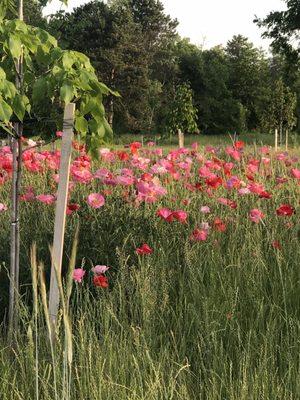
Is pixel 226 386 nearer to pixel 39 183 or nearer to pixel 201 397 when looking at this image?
pixel 201 397

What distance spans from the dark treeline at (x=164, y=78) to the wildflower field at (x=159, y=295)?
2828 cm

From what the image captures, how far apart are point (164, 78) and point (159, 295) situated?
163ft

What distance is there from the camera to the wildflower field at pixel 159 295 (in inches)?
82.0

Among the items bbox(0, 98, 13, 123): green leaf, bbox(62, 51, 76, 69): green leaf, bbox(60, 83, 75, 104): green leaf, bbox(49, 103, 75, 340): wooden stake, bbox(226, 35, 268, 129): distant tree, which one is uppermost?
bbox(226, 35, 268, 129): distant tree

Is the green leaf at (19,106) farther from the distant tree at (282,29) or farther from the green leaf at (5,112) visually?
the distant tree at (282,29)

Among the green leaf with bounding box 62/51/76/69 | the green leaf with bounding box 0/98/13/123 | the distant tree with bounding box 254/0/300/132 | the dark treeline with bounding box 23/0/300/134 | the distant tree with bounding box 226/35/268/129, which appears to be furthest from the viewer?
the distant tree with bounding box 226/35/268/129

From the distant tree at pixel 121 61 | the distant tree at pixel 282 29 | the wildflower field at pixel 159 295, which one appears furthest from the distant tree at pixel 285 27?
the wildflower field at pixel 159 295

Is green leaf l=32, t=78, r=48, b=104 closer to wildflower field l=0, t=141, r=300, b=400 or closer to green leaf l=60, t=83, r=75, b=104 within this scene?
green leaf l=60, t=83, r=75, b=104

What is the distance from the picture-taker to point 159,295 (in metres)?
2.86

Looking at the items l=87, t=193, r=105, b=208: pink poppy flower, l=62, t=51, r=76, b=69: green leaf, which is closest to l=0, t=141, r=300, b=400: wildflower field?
l=87, t=193, r=105, b=208: pink poppy flower

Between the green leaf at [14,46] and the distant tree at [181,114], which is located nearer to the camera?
the green leaf at [14,46]

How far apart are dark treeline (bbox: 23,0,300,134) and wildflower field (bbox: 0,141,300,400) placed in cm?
2828

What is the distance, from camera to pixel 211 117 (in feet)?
149

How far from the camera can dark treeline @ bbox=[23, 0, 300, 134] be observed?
1578 inches
